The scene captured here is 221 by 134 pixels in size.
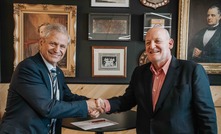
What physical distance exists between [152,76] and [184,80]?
25 centimetres

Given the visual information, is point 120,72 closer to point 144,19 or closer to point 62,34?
point 144,19

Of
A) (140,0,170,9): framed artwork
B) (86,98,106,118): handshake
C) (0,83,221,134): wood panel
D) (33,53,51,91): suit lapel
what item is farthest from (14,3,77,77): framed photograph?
(33,53,51,91): suit lapel

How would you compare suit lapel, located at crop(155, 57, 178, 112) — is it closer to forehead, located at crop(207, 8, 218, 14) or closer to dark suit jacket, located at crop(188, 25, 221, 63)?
dark suit jacket, located at crop(188, 25, 221, 63)

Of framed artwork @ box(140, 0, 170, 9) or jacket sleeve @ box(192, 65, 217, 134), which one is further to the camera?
framed artwork @ box(140, 0, 170, 9)

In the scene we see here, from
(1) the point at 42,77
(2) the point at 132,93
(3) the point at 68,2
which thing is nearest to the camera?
(1) the point at 42,77

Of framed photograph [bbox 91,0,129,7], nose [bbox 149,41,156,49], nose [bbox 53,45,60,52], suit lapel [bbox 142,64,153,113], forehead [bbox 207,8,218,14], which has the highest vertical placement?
framed photograph [bbox 91,0,129,7]

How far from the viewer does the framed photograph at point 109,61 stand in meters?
2.93

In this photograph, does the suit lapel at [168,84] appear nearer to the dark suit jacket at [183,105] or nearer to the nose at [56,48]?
the dark suit jacket at [183,105]

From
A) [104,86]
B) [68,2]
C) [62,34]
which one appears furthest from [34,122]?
[68,2]

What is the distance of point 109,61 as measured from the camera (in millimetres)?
2932

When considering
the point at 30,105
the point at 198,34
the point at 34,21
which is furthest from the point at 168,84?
the point at 34,21

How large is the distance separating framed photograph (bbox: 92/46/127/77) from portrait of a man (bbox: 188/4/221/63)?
764mm

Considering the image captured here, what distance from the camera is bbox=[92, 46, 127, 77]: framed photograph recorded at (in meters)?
2.93

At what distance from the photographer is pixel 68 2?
2.90m
